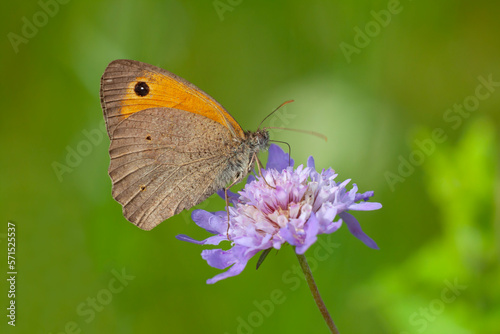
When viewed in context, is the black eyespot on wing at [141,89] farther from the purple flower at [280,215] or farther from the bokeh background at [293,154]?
the bokeh background at [293,154]

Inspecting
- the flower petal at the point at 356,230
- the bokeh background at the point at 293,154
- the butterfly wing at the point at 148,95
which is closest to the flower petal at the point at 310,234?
the flower petal at the point at 356,230

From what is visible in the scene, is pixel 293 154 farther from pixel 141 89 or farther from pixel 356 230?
pixel 356 230

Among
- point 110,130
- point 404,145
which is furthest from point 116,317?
point 404,145

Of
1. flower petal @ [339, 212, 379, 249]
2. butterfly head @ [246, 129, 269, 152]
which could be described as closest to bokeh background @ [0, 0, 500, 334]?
flower petal @ [339, 212, 379, 249]

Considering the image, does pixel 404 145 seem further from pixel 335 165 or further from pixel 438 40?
pixel 438 40

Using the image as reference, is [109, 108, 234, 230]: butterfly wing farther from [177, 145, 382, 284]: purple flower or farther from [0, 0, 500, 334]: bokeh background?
[0, 0, 500, 334]: bokeh background

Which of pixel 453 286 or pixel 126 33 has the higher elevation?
pixel 126 33
